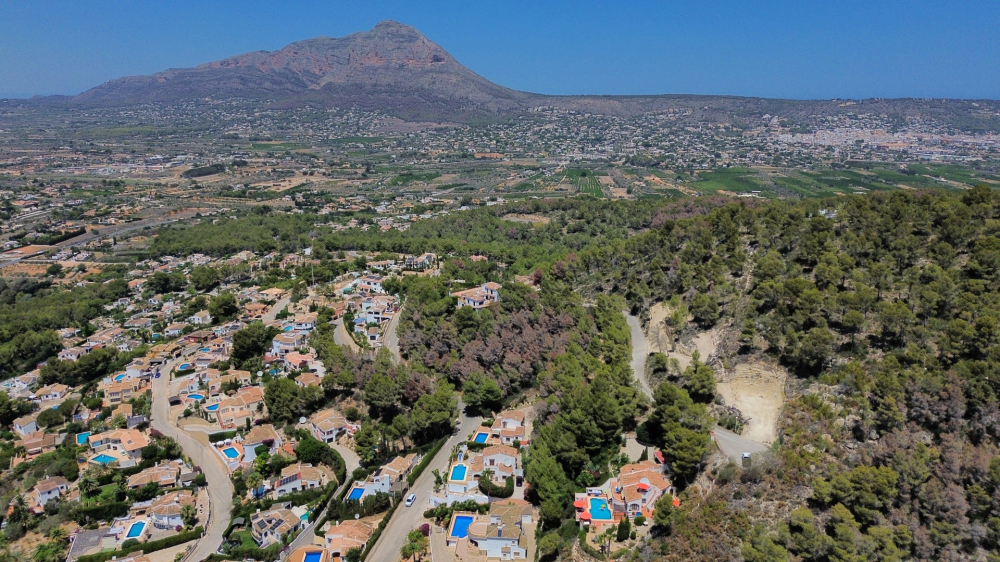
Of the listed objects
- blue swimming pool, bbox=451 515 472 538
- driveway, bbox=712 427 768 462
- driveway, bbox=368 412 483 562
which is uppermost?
driveway, bbox=712 427 768 462

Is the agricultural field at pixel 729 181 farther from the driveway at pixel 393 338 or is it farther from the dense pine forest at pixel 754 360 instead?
the driveway at pixel 393 338

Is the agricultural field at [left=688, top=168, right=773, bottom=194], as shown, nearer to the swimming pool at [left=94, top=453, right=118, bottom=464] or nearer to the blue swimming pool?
the blue swimming pool

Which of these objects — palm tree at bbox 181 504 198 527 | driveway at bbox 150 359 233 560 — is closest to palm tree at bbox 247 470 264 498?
driveway at bbox 150 359 233 560

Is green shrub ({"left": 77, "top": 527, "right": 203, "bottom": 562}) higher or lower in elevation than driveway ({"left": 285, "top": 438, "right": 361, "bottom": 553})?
lower

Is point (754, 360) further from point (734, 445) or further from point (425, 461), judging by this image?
point (425, 461)

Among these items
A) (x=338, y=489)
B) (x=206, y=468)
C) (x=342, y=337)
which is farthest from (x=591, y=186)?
(x=338, y=489)

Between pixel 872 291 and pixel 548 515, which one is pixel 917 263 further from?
pixel 548 515

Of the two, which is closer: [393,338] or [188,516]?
[188,516]
